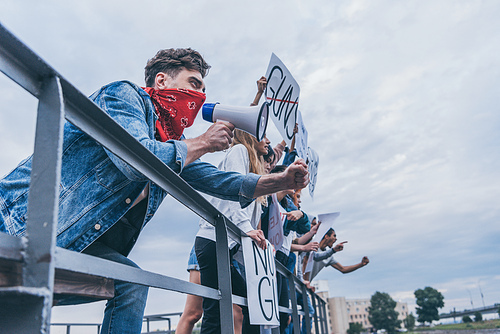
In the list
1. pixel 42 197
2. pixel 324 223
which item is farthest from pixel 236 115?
pixel 324 223

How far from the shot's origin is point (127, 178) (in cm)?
136

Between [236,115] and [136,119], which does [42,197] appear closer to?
[136,119]

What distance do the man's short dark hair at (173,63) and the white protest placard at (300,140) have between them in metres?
2.76

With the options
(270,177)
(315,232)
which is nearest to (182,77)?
(270,177)

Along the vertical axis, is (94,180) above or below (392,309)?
above

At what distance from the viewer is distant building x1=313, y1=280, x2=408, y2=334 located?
67456 mm

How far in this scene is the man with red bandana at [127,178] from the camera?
4.14 feet

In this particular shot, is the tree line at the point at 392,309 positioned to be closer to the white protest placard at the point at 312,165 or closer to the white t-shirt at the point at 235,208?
the white protest placard at the point at 312,165

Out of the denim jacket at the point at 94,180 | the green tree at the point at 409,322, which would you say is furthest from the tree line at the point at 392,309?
the denim jacket at the point at 94,180

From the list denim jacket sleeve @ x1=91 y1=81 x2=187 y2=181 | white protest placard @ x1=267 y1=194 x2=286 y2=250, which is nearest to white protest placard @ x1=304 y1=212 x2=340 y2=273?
white protest placard @ x1=267 y1=194 x2=286 y2=250

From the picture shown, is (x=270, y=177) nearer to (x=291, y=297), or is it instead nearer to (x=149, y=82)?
(x=149, y=82)

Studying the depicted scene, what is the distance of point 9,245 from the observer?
68 cm

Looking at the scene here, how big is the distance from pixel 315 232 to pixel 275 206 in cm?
264

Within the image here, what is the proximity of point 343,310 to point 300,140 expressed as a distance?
79113 millimetres
